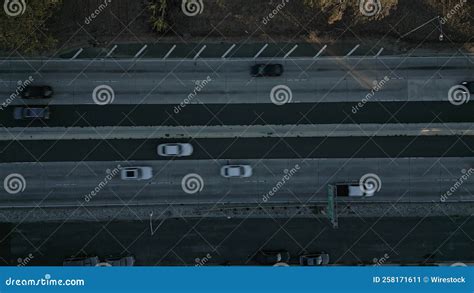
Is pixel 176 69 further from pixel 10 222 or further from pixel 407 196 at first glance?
pixel 407 196

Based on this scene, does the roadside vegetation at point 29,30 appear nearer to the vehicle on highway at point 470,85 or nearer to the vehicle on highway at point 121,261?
the vehicle on highway at point 121,261

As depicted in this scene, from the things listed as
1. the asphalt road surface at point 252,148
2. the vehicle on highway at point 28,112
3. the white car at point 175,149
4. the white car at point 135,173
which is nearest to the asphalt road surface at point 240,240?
the white car at point 135,173

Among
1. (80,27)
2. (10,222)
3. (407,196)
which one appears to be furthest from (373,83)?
(10,222)

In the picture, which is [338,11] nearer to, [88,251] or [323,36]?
[323,36]

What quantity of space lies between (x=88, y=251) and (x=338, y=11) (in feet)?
96.7

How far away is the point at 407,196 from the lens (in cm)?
4547

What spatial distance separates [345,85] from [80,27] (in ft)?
76.6

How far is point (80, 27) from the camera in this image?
44562mm

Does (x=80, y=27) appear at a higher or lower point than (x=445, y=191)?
higher

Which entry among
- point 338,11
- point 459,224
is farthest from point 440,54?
point 459,224

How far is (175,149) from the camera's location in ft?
146

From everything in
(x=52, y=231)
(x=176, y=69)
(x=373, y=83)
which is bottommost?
(x=52, y=231)

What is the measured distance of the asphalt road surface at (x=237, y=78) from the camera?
44781 millimetres

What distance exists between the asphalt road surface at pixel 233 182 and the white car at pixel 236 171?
0.42m
